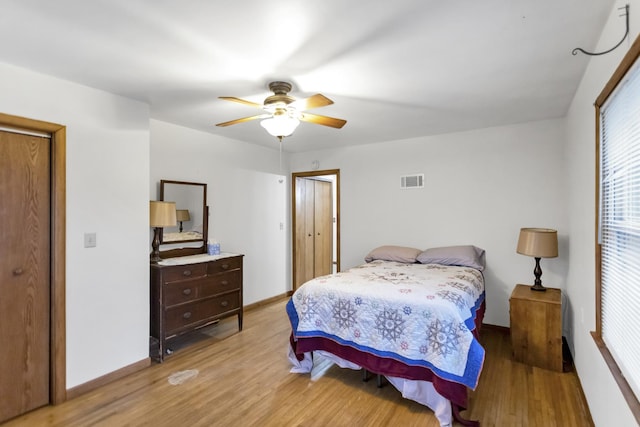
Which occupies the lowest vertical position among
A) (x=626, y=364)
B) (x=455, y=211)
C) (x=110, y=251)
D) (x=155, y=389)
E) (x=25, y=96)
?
(x=155, y=389)

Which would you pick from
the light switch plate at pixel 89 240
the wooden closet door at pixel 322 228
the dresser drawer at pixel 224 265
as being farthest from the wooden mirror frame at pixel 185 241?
the wooden closet door at pixel 322 228

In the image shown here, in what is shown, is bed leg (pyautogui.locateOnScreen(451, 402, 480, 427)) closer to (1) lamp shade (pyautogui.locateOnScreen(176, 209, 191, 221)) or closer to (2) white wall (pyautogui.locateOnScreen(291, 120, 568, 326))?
(2) white wall (pyautogui.locateOnScreen(291, 120, 568, 326))

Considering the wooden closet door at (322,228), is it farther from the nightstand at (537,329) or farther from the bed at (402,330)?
the nightstand at (537,329)

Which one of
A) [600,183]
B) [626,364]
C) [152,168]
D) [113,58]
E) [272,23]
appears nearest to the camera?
[626,364]

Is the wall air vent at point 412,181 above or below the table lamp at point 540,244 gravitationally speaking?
above

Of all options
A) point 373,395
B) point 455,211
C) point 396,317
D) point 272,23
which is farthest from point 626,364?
point 455,211

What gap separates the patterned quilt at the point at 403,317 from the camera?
211 cm

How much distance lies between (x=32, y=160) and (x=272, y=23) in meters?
1.97

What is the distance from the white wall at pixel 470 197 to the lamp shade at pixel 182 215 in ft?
7.10

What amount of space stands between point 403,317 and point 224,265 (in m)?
2.08

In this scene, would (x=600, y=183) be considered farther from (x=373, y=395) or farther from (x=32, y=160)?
(x=32, y=160)

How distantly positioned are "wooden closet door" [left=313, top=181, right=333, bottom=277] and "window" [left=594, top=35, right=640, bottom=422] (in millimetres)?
4225

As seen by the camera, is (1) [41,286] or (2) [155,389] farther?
(2) [155,389]

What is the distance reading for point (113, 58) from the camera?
2.11 m
